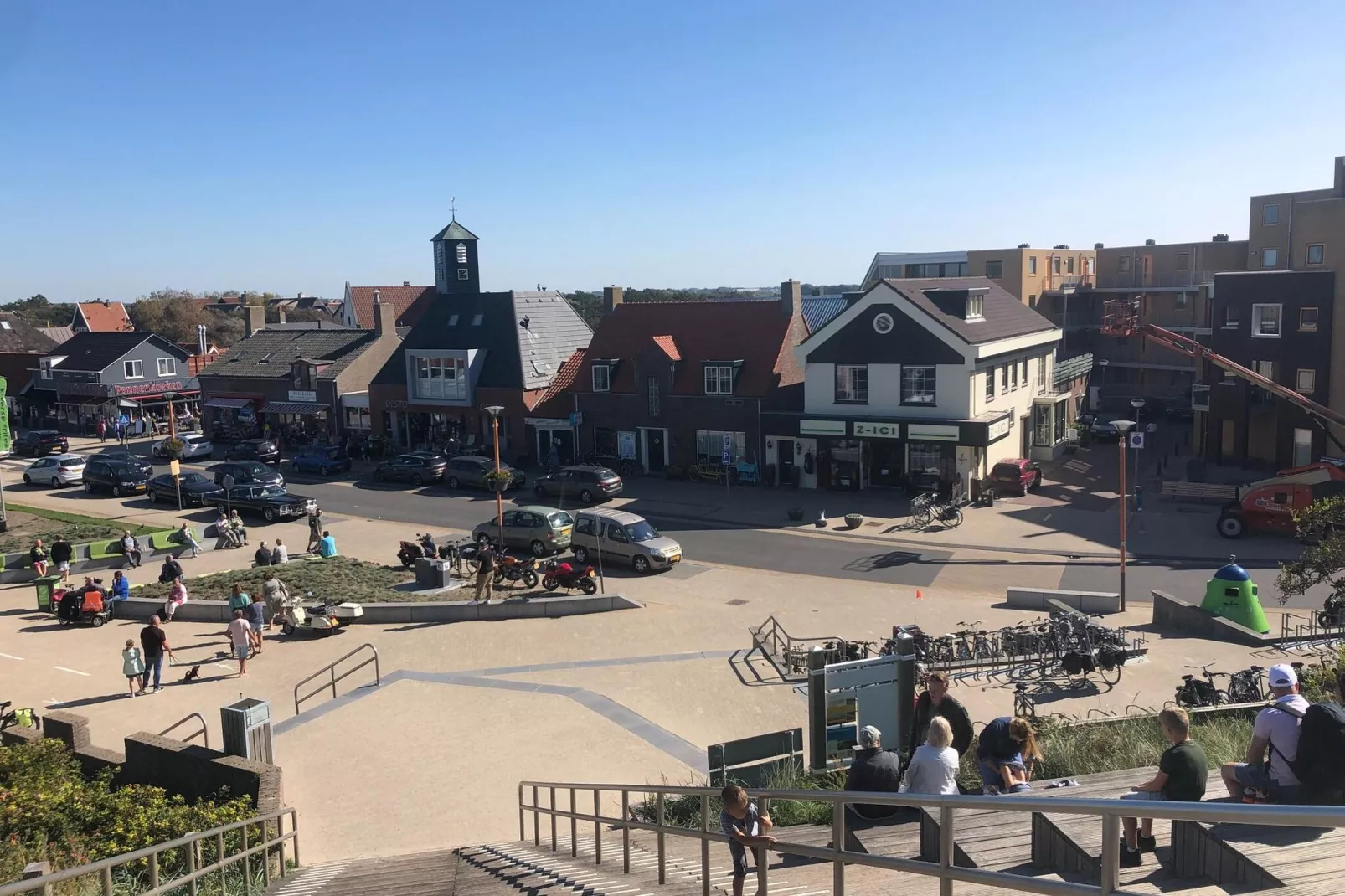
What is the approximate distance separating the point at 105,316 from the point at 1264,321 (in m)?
98.9

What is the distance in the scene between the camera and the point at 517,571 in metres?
27.5

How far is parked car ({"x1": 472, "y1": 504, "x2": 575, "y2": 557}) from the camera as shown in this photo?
31.3 metres

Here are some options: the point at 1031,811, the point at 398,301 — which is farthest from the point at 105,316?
the point at 1031,811

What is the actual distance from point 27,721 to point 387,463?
2739cm

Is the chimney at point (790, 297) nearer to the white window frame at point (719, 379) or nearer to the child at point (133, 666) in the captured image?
the white window frame at point (719, 379)

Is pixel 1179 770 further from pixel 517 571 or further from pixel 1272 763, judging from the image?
pixel 517 571

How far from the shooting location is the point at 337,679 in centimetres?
1988

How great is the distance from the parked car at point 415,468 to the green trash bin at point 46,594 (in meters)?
17.4

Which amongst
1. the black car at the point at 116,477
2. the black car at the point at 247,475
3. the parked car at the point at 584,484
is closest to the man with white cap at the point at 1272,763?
the parked car at the point at 584,484

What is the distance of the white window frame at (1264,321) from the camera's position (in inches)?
1647

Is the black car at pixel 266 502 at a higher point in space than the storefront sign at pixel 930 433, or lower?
lower

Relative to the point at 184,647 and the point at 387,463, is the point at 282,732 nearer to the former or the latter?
the point at 184,647

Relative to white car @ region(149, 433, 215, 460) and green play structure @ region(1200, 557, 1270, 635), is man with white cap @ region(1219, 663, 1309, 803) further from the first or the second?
white car @ region(149, 433, 215, 460)

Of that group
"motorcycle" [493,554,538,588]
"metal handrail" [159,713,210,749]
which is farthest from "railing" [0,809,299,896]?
"motorcycle" [493,554,538,588]
